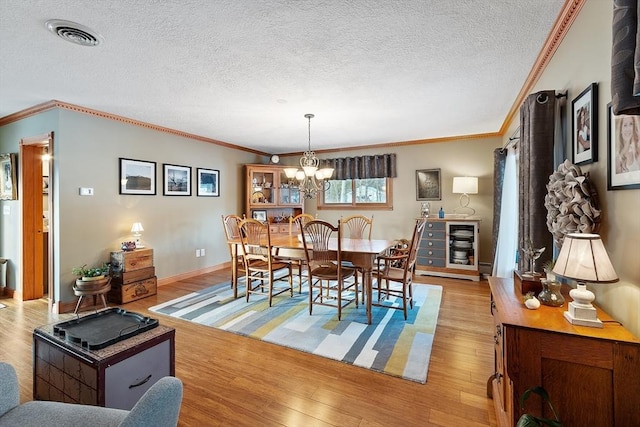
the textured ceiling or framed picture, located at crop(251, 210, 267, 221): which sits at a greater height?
the textured ceiling

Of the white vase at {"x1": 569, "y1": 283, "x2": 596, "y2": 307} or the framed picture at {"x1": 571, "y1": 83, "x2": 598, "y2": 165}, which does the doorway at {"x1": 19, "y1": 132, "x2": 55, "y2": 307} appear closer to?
the white vase at {"x1": 569, "y1": 283, "x2": 596, "y2": 307}

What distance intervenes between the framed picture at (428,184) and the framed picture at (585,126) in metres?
3.60

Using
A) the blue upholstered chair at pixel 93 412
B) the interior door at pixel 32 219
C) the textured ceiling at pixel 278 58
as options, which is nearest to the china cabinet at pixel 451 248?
the textured ceiling at pixel 278 58

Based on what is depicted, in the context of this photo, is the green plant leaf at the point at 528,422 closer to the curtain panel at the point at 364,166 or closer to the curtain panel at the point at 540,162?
the curtain panel at the point at 540,162

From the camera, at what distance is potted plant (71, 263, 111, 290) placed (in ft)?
10.9

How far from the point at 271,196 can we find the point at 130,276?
2.96 meters

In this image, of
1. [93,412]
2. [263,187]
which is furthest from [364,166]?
[93,412]

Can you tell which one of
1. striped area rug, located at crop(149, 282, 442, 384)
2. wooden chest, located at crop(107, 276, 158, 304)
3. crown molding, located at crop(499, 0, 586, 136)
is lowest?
striped area rug, located at crop(149, 282, 442, 384)

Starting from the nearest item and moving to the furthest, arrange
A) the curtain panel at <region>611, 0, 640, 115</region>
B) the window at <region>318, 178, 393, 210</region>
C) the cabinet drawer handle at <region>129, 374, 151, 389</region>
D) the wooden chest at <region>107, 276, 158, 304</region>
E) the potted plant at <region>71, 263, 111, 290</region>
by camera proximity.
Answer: the curtain panel at <region>611, 0, 640, 115</region> < the cabinet drawer handle at <region>129, 374, 151, 389</region> < the potted plant at <region>71, 263, 111, 290</region> < the wooden chest at <region>107, 276, 158, 304</region> < the window at <region>318, 178, 393, 210</region>

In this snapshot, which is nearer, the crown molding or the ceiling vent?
the crown molding

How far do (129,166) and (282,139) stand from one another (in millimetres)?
2374

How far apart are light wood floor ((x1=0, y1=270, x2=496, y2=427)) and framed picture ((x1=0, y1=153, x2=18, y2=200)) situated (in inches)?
73.6

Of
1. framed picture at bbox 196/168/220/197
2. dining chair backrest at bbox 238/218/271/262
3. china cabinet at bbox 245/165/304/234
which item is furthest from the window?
dining chair backrest at bbox 238/218/271/262

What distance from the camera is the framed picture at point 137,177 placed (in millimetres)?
3990
